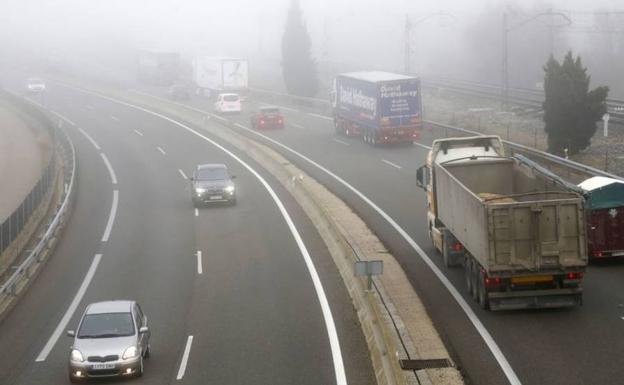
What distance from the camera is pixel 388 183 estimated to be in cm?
4222

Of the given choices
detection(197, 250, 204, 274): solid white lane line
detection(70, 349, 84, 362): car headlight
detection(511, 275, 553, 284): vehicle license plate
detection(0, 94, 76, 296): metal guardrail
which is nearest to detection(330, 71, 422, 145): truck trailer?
detection(0, 94, 76, 296): metal guardrail

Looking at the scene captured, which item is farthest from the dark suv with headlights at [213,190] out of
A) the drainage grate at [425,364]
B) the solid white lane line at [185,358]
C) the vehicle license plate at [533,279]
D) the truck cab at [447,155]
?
the drainage grate at [425,364]

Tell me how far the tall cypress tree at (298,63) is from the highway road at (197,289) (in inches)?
1554

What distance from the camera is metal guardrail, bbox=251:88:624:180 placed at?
36.1m

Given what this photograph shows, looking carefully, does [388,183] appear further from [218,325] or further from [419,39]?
[419,39]

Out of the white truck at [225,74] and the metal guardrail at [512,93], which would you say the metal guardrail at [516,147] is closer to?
the white truck at [225,74]

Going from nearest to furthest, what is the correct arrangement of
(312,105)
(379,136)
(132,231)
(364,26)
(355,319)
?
(355,319), (132,231), (379,136), (312,105), (364,26)

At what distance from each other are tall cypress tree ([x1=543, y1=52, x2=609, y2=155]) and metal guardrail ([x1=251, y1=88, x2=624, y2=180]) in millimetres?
2001

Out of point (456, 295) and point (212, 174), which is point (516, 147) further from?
point (456, 295)

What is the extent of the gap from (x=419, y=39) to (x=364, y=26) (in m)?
26.2

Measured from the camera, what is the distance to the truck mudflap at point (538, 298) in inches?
834

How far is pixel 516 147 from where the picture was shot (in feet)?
147

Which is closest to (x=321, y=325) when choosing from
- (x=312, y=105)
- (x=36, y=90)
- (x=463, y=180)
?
(x=463, y=180)

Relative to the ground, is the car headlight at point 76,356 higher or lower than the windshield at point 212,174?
lower
